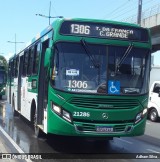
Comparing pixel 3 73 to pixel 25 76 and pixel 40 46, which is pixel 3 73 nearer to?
pixel 25 76

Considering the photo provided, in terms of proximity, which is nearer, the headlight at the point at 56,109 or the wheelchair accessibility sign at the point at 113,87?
the headlight at the point at 56,109

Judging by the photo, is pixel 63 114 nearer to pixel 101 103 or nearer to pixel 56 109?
pixel 56 109

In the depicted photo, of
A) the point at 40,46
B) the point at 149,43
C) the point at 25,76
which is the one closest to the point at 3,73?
the point at 25,76

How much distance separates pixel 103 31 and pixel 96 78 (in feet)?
4.08

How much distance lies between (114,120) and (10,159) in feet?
8.59

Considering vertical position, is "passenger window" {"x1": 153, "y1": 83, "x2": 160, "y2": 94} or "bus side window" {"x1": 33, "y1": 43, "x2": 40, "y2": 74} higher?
"bus side window" {"x1": 33, "y1": 43, "x2": 40, "y2": 74}

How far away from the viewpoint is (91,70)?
1002 cm

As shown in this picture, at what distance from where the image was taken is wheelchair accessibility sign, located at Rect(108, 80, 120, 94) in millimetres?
10016

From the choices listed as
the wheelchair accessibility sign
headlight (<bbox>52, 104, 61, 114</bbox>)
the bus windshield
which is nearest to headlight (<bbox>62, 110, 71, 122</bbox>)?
headlight (<bbox>52, 104, 61, 114</bbox>)

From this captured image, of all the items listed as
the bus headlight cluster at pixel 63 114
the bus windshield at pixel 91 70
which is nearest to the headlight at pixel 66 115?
the bus headlight cluster at pixel 63 114

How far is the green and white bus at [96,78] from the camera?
9.84 m

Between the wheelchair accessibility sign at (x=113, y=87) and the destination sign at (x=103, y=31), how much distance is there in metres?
1.15

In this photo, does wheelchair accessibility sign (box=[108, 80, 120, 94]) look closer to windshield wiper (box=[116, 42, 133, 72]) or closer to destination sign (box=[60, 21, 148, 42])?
windshield wiper (box=[116, 42, 133, 72])

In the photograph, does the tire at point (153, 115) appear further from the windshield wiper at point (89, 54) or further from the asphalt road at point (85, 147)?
the windshield wiper at point (89, 54)
